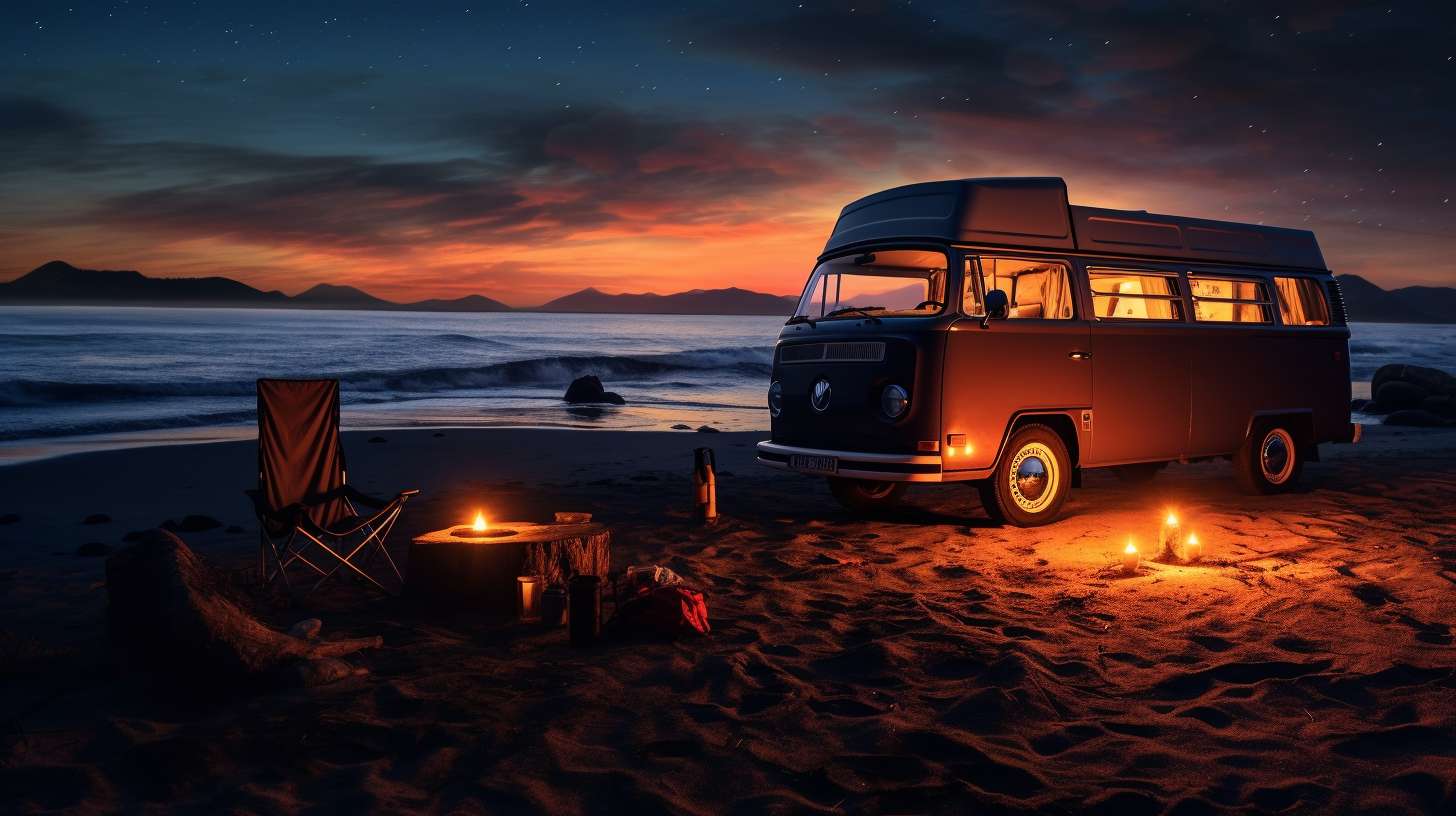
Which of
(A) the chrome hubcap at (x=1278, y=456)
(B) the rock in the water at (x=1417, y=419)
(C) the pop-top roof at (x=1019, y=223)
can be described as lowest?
(B) the rock in the water at (x=1417, y=419)

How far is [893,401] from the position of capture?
8453 millimetres

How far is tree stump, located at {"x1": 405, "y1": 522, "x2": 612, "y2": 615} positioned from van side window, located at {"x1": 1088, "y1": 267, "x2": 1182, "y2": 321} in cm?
547

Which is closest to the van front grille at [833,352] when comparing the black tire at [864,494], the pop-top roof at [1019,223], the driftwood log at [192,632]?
the pop-top roof at [1019,223]

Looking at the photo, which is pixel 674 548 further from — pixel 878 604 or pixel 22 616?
pixel 22 616

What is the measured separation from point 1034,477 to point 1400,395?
22.1 meters

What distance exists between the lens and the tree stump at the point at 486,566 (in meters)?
6.57

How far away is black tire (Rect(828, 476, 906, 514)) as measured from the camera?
33.7 ft

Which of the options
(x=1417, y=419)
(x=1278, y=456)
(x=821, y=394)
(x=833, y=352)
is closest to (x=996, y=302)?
(x=833, y=352)

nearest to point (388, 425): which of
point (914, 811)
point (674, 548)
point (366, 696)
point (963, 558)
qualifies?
point (674, 548)

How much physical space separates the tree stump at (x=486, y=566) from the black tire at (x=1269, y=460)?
25.2ft

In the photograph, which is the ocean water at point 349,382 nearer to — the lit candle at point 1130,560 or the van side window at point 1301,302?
the van side window at point 1301,302

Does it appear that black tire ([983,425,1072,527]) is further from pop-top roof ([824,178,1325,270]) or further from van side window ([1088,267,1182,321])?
pop-top roof ([824,178,1325,270])

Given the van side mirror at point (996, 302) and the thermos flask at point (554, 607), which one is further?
the van side mirror at point (996, 302)

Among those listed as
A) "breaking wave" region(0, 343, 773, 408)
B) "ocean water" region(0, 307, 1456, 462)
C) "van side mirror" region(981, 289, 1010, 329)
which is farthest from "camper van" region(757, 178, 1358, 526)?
"breaking wave" region(0, 343, 773, 408)
